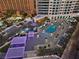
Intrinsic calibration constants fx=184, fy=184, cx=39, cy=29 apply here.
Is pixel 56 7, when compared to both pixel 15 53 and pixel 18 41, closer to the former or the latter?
pixel 18 41

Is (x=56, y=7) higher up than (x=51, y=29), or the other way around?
(x=56, y=7)

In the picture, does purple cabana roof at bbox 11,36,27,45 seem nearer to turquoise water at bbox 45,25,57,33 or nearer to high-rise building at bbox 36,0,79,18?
turquoise water at bbox 45,25,57,33

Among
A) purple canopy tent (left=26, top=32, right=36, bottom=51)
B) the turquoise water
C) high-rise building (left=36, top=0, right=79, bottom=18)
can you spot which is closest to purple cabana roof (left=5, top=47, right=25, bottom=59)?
purple canopy tent (left=26, top=32, right=36, bottom=51)

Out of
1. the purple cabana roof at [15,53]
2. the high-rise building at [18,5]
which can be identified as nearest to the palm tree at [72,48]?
the purple cabana roof at [15,53]

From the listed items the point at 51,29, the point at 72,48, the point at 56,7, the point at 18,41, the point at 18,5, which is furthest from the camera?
the point at 18,5

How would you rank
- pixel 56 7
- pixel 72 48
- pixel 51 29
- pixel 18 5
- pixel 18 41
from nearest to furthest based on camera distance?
pixel 72 48 < pixel 18 41 < pixel 51 29 < pixel 56 7 < pixel 18 5

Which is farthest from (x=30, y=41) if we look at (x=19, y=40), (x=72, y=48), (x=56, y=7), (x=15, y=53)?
(x=56, y=7)

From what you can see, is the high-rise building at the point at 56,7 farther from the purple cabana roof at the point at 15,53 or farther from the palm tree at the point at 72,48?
the purple cabana roof at the point at 15,53
